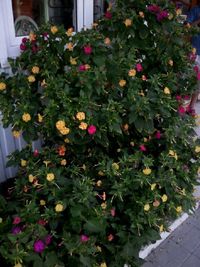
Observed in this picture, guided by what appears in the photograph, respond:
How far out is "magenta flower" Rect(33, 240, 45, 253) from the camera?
4.35ft

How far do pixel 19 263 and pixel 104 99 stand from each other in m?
0.90

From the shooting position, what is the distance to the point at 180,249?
6.85ft

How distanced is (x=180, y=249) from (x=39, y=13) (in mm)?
2041

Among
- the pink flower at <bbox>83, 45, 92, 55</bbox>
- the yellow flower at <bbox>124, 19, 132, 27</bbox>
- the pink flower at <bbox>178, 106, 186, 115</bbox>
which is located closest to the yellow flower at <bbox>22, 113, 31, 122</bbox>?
the pink flower at <bbox>83, 45, 92, 55</bbox>

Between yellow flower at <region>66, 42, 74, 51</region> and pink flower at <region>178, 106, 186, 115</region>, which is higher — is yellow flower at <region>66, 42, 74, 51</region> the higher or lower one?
the higher one

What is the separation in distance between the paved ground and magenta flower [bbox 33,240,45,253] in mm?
904

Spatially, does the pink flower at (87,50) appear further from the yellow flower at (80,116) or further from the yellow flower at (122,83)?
the yellow flower at (80,116)

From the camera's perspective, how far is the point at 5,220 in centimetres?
162

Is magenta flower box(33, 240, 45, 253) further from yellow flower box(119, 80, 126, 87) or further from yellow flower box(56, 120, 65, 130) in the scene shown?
yellow flower box(119, 80, 126, 87)

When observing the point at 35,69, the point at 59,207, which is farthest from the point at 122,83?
the point at 59,207

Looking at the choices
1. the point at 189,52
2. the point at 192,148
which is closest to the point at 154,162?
the point at 192,148

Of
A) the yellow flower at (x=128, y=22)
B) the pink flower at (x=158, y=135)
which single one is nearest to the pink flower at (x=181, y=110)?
the pink flower at (x=158, y=135)

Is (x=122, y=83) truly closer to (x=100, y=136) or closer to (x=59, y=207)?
(x=100, y=136)

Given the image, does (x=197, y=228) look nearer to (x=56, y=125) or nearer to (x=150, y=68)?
(x=150, y=68)
